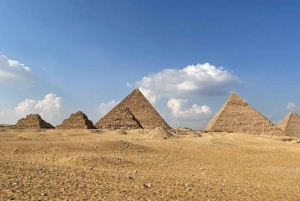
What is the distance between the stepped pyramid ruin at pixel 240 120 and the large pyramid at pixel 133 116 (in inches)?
668

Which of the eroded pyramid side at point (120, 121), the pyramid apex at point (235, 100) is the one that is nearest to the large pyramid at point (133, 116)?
the eroded pyramid side at point (120, 121)

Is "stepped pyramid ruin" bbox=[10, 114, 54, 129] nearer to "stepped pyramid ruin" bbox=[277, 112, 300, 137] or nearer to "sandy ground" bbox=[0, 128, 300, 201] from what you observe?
"sandy ground" bbox=[0, 128, 300, 201]

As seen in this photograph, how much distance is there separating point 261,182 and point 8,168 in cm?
791

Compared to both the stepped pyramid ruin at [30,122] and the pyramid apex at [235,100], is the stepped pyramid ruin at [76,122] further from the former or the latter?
the pyramid apex at [235,100]

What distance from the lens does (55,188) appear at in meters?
6.40

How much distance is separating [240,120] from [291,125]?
53.1 feet

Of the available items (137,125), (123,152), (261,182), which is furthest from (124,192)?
(137,125)

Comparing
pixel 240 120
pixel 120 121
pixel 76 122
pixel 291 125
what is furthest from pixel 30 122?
pixel 291 125

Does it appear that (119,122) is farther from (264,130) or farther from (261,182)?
(261,182)

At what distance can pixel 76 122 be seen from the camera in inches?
1865

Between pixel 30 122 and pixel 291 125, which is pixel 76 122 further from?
pixel 291 125

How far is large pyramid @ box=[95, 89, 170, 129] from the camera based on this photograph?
56094 millimetres

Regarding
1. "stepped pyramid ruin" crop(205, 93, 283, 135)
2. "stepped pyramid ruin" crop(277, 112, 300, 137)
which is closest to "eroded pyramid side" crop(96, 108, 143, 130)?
"stepped pyramid ruin" crop(205, 93, 283, 135)

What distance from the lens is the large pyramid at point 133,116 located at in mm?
56094
